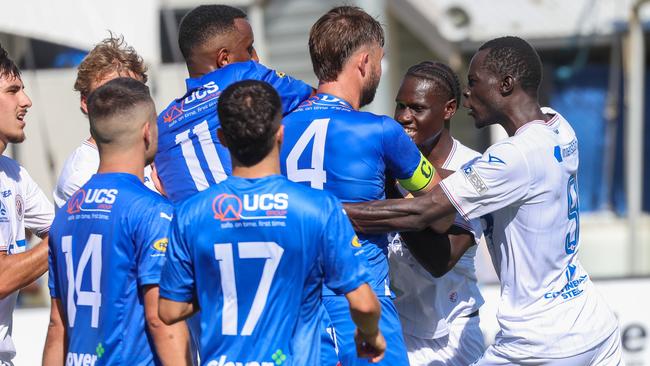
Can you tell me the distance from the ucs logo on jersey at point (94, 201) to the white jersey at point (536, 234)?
140 cm

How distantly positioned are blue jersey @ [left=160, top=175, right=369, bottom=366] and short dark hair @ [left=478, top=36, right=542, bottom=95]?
4.05ft

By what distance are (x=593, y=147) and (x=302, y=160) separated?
8881 mm

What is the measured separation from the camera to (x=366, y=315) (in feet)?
12.0

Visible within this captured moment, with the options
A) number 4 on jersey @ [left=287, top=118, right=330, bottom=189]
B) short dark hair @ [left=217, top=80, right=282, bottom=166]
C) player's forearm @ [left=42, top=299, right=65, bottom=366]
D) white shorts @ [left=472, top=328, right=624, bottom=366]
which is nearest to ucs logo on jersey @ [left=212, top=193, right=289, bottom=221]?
short dark hair @ [left=217, top=80, right=282, bottom=166]

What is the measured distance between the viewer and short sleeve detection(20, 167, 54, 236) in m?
5.02

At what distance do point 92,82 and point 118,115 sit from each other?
1.07 m

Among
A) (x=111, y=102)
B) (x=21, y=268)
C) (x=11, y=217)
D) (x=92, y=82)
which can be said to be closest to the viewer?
(x=111, y=102)

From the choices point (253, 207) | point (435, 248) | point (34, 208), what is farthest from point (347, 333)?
point (34, 208)

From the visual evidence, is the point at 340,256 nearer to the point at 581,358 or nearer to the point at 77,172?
the point at 581,358

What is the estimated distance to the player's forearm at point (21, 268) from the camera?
4367 millimetres

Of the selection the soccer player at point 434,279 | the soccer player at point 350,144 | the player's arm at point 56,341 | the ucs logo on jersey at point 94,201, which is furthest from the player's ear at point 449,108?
the player's arm at point 56,341

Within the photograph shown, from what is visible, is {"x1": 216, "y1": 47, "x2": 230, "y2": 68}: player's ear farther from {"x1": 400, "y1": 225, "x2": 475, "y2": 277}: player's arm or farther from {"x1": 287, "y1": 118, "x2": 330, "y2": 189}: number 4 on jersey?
{"x1": 400, "y1": 225, "x2": 475, "y2": 277}: player's arm

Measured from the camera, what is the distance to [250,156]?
3.67m

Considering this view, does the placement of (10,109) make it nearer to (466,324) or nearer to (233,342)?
(233,342)
